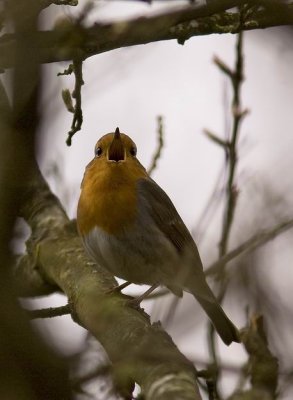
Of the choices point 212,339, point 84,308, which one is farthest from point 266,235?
point 84,308

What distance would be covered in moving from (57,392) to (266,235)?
1.17 meters

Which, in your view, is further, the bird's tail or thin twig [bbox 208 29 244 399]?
the bird's tail

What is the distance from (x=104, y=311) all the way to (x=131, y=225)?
6.03 feet

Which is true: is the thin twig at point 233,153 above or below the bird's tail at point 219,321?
above

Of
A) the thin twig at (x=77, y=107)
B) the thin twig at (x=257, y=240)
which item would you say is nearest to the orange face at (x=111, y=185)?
the thin twig at (x=77, y=107)

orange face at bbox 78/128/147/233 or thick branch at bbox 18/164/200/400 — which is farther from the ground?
orange face at bbox 78/128/147/233

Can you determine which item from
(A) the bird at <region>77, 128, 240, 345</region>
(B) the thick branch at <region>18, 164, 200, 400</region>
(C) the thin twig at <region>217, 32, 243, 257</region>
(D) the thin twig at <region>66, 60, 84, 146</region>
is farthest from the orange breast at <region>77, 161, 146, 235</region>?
(C) the thin twig at <region>217, 32, 243, 257</region>

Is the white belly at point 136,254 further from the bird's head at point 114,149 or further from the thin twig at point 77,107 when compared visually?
the thin twig at point 77,107

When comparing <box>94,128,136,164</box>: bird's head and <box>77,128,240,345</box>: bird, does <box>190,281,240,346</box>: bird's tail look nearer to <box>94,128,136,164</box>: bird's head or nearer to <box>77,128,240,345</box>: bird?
<box>77,128,240,345</box>: bird

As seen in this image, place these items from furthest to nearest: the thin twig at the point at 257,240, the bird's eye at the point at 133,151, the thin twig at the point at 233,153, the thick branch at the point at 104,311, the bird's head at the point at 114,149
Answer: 1. the bird's eye at the point at 133,151
2. the bird's head at the point at 114,149
3. the thin twig at the point at 233,153
4. the thin twig at the point at 257,240
5. the thick branch at the point at 104,311

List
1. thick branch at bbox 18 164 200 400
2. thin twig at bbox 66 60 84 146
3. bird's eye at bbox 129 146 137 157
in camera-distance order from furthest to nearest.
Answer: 1. bird's eye at bbox 129 146 137 157
2. thin twig at bbox 66 60 84 146
3. thick branch at bbox 18 164 200 400

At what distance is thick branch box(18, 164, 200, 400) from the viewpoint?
6.94 ft

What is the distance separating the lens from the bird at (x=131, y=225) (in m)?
4.91

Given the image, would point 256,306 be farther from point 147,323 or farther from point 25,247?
point 25,247
